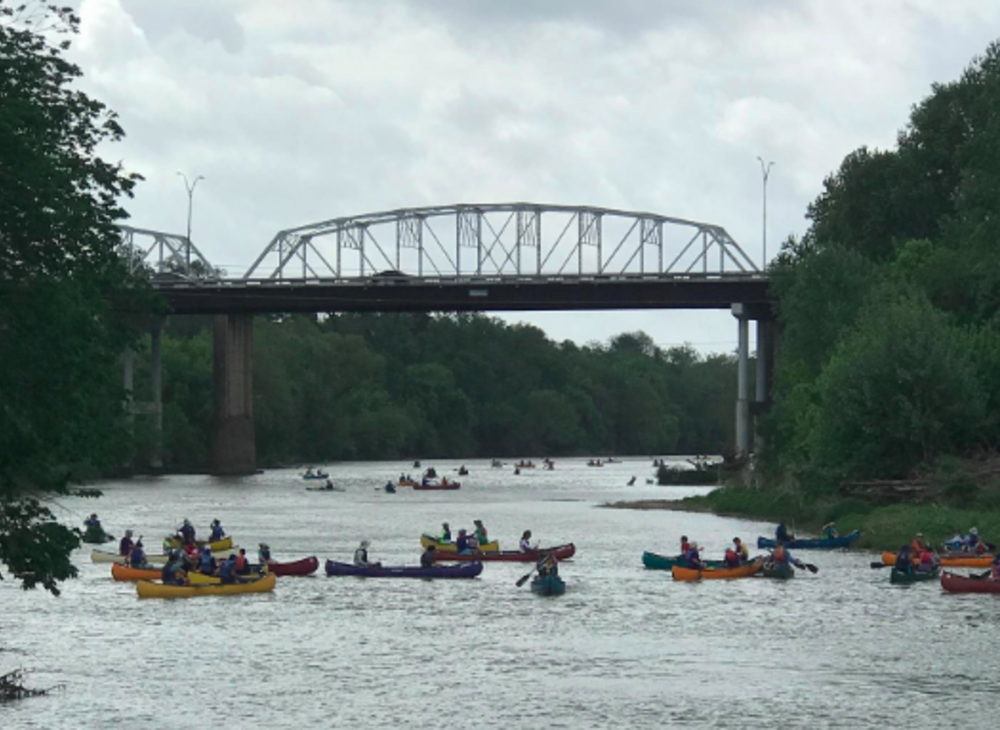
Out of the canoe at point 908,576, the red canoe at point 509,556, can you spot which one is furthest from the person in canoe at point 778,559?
the red canoe at point 509,556

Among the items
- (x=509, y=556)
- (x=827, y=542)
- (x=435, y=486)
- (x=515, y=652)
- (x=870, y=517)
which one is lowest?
(x=515, y=652)

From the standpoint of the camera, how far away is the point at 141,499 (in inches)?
4235

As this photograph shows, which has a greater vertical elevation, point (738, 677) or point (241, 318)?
point (241, 318)

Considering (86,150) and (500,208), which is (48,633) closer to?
(86,150)

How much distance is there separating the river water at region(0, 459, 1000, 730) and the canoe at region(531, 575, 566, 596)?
51cm

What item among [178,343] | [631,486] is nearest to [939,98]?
[631,486]

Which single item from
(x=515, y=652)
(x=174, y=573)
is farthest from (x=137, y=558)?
(x=515, y=652)

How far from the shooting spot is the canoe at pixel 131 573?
196 ft

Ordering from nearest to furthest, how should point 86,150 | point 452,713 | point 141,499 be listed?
point 86,150 < point 452,713 < point 141,499

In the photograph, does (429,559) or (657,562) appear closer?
(429,559)

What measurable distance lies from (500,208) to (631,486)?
26785 millimetres

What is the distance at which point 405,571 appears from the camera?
60562mm

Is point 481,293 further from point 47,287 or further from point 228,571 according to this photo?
point 47,287

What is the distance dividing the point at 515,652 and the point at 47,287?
Result: 1748 centimetres
